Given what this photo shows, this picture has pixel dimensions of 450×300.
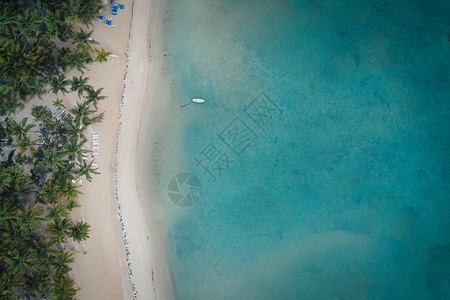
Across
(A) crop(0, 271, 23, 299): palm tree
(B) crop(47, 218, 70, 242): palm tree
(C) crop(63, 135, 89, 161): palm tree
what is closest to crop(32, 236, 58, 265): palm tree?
(B) crop(47, 218, 70, 242): palm tree

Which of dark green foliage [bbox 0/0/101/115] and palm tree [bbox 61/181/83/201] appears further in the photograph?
palm tree [bbox 61/181/83/201]

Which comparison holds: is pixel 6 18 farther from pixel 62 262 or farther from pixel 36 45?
pixel 62 262

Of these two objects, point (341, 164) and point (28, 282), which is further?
point (341, 164)

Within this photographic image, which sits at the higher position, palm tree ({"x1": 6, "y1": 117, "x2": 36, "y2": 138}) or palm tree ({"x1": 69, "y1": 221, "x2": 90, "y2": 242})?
palm tree ({"x1": 6, "y1": 117, "x2": 36, "y2": 138})

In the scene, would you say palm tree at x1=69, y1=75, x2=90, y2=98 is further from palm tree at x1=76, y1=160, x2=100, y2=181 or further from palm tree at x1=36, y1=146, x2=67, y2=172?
palm tree at x1=76, y1=160, x2=100, y2=181

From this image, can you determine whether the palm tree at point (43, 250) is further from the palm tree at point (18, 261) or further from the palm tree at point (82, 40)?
the palm tree at point (82, 40)

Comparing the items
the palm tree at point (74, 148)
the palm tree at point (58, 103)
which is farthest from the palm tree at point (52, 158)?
the palm tree at point (58, 103)

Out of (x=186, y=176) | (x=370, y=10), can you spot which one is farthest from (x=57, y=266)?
(x=370, y=10)

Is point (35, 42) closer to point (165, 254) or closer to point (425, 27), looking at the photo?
point (165, 254)
